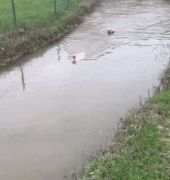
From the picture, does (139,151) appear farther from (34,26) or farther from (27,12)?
(27,12)

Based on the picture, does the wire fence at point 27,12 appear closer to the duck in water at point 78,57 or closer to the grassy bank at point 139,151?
the duck in water at point 78,57

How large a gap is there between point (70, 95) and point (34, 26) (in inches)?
201

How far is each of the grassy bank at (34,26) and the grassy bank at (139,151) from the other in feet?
17.7

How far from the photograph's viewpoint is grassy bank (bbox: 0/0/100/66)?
877 cm

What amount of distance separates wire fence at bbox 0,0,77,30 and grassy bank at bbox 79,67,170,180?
698 cm

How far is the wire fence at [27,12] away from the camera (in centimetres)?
1000

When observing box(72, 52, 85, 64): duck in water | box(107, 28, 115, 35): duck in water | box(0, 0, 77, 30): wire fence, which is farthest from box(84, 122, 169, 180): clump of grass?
box(107, 28, 115, 35): duck in water

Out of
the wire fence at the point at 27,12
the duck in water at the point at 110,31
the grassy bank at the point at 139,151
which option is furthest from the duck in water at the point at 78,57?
the grassy bank at the point at 139,151

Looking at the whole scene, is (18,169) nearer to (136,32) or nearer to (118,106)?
(118,106)

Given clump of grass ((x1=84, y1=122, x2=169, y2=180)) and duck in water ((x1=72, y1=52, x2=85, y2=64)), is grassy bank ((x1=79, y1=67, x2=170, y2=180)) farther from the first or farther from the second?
duck in water ((x1=72, y1=52, x2=85, y2=64))

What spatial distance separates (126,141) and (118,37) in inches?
300

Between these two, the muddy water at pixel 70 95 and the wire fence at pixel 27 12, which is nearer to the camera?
the muddy water at pixel 70 95

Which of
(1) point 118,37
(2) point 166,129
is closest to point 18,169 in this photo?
(2) point 166,129

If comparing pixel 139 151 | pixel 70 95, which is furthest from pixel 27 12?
pixel 139 151
